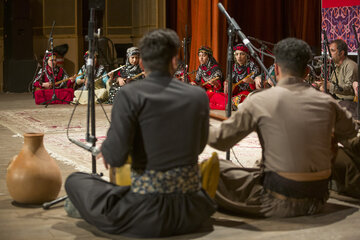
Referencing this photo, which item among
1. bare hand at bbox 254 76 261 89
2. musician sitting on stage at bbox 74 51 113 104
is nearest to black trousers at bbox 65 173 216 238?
bare hand at bbox 254 76 261 89

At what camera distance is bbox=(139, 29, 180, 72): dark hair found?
2738mm

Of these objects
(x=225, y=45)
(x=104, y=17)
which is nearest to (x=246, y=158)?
(x=225, y=45)

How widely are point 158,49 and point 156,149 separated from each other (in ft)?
1.37

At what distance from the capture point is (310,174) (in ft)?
9.98

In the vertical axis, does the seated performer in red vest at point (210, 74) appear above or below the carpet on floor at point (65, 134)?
above

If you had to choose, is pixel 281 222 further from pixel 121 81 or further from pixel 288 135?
pixel 121 81

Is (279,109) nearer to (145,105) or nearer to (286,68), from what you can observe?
(286,68)

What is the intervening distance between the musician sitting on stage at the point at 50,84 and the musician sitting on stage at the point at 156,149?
610cm

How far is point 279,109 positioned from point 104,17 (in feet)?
29.5

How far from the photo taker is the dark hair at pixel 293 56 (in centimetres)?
302

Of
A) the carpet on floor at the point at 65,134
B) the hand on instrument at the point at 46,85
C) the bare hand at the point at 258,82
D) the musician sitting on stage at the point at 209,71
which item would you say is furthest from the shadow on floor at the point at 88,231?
the hand on instrument at the point at 46,85

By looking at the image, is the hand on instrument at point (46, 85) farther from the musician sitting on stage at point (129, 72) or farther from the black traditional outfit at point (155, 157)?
the black traditional outfit at point (155, 157)

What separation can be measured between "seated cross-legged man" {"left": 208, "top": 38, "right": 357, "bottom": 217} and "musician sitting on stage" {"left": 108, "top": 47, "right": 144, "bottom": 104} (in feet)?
17.3

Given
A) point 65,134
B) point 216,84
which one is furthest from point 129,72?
point 65,134
